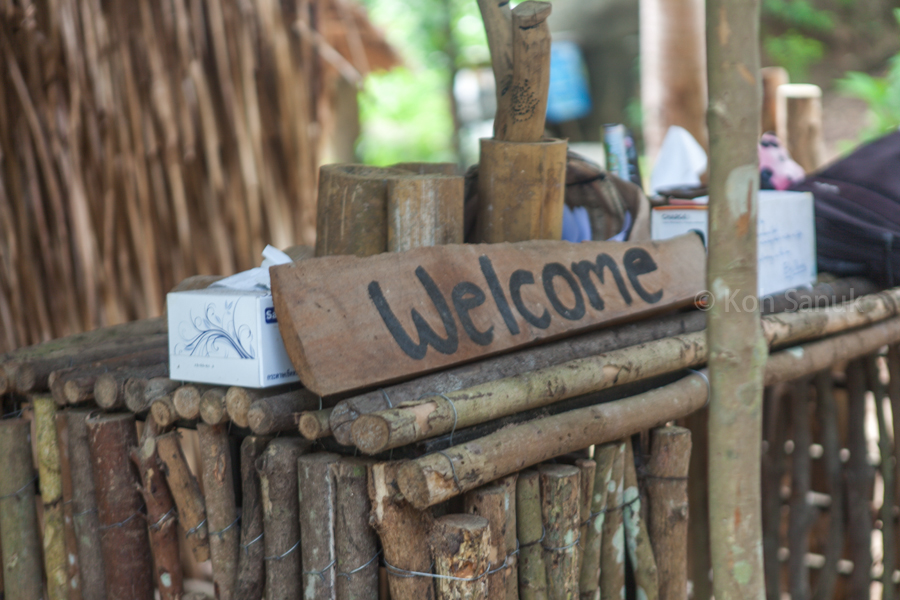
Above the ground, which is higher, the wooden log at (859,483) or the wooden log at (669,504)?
the wooden log at (669,504)

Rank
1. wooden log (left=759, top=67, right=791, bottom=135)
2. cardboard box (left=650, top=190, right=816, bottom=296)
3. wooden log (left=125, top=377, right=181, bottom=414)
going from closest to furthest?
1. wooden log (left=125, top=377, right=181, bottom=414)
2. cardboard box (left=650, top=190, right=816, bottom=296)
3. wooden log (left=759, top=67, right=791, bottom=135)

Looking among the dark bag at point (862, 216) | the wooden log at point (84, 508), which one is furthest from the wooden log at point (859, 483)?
the wooden log at point (84, 508)

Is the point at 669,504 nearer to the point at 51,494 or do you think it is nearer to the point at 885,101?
the point at 51,494

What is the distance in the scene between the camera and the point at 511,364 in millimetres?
1485

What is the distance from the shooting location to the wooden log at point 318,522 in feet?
4.21

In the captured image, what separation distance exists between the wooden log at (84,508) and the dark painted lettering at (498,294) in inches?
33.2

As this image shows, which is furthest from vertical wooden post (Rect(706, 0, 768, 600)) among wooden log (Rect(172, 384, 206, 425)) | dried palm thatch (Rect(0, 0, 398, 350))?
dried palm thatch (Rect(0, 0, 398, 350))

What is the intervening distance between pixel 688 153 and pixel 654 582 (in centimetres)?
174

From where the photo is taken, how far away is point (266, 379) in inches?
52.6

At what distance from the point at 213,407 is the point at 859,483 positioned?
2.17 meters

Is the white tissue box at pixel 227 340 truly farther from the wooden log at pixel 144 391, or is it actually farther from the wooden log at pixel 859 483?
the wooden log at pixel 859 483

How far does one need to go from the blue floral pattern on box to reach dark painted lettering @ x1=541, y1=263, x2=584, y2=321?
61cm

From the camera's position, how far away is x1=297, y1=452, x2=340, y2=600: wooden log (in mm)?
Answer: 1284

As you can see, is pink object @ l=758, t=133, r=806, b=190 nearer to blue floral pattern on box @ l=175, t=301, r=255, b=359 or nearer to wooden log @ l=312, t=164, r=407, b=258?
wooden log @ l=312, t=164, r=407, b=258
